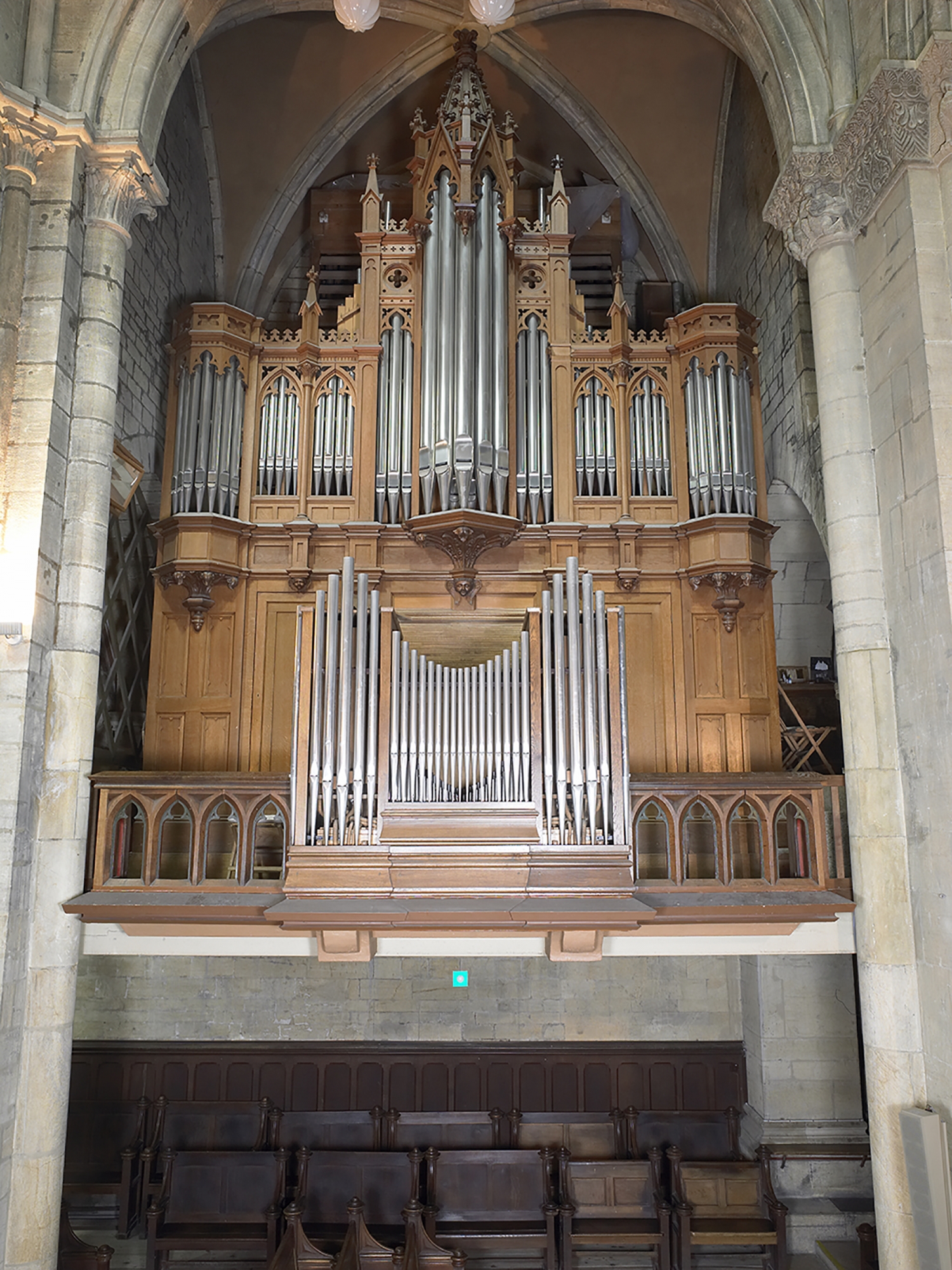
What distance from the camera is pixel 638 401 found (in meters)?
10.1

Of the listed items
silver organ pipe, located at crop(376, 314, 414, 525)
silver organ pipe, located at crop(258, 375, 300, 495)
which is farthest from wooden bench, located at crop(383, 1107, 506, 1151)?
silver organ pipe, located at crop(258, 375, 300, 495)

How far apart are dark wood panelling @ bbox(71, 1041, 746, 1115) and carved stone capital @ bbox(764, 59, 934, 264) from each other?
787 cm

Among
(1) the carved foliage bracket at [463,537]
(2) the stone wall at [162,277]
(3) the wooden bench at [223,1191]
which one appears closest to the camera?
(3) the wooden bench at [223,1191]

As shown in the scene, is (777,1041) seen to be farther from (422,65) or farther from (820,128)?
(422,65)

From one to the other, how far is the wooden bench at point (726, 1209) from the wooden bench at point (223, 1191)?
3.44 meters

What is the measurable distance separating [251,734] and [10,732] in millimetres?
3060

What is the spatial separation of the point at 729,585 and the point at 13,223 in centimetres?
655

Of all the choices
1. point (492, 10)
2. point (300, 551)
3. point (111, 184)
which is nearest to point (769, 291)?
point (492, 10)

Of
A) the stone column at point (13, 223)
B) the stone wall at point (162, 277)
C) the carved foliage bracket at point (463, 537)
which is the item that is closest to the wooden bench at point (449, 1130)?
the carved foliage bracket at point (463, 537)

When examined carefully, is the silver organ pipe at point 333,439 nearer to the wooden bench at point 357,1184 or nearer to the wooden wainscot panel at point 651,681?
the wooden wainscot panel at point 651,681

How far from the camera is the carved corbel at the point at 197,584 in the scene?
9.45 m

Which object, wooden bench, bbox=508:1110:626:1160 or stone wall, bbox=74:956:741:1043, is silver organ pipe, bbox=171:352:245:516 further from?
wooden bench, bbox=508:1110:626:1160

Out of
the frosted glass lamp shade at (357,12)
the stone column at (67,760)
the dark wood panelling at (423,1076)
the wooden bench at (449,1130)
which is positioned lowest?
the wooden bench at (449,1130)

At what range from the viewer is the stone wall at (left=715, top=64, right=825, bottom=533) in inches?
365
